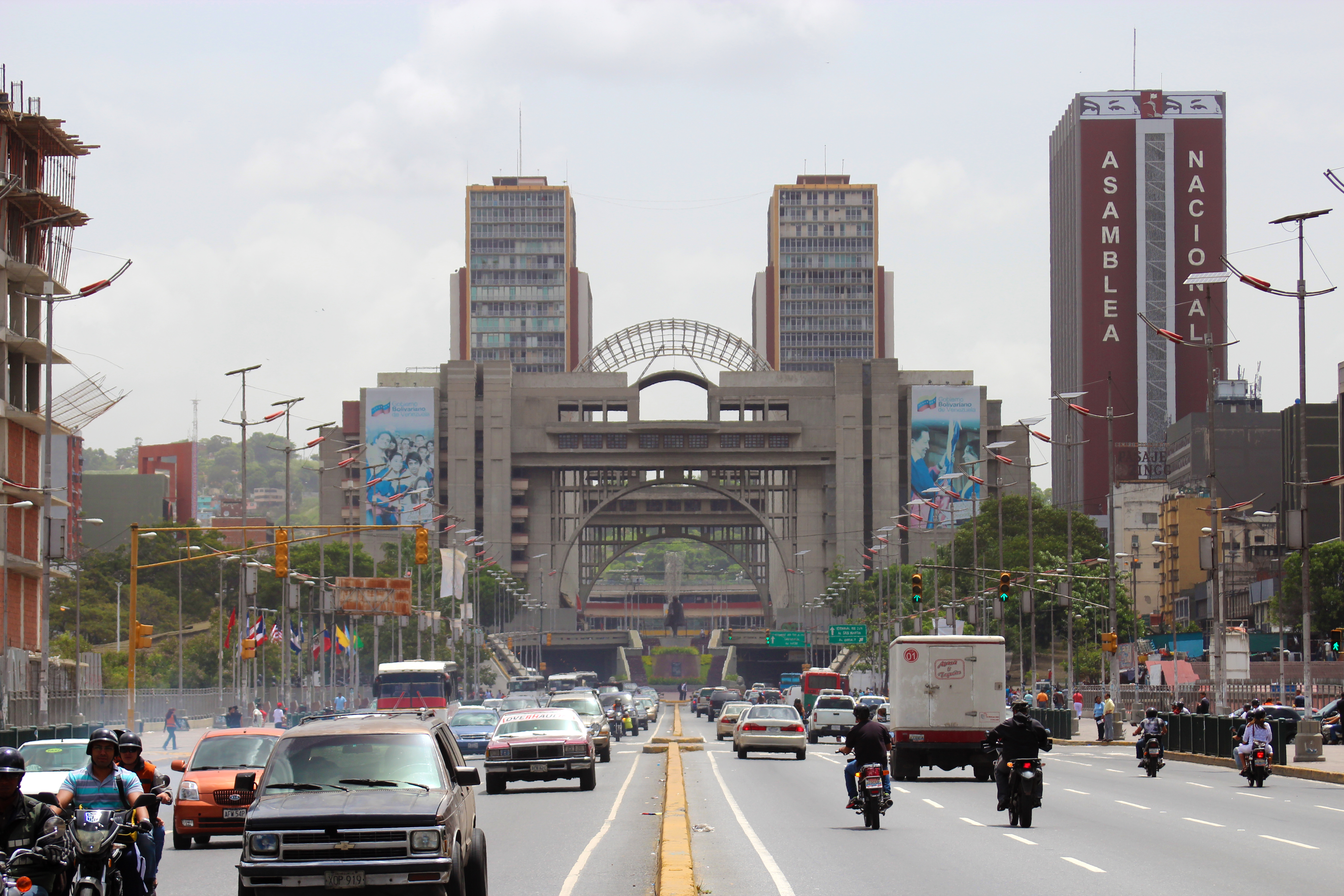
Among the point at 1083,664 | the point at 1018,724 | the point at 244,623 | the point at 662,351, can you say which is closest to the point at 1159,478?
the point at 662,351

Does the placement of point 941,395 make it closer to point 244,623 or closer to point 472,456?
point 472,456

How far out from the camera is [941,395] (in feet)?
519

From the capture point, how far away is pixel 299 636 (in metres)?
74.5

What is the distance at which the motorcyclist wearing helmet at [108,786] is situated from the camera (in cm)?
1181

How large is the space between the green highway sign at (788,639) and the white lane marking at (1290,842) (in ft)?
389

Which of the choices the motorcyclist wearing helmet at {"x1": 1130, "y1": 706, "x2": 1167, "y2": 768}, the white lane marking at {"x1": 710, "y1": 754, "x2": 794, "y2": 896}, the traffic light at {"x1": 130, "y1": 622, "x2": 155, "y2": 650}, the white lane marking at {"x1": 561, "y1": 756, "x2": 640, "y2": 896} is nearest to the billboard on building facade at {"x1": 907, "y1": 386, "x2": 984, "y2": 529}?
the traffic light at {"x1": 130, "y1": 622, "x2": 155, "y2": 650}

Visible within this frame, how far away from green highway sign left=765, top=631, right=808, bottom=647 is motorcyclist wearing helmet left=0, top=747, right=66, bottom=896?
5120 inches

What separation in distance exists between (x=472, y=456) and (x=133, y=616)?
117 metres

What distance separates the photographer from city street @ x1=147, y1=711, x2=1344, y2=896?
634 inches


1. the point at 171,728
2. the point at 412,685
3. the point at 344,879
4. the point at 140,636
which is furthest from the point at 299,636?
the point at 344,879

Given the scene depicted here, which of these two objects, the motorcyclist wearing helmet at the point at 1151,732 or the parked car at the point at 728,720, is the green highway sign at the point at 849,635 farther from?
the motorcyclist wearing helmet at the point at 1151,732

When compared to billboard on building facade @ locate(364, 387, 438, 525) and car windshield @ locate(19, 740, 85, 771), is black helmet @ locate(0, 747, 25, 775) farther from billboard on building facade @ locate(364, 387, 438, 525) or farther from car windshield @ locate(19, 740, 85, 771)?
billboard on building facade @ locate(364, 387, 438, 525)

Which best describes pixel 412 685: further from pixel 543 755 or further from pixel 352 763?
pixel 352 763

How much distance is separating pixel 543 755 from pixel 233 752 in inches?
330
